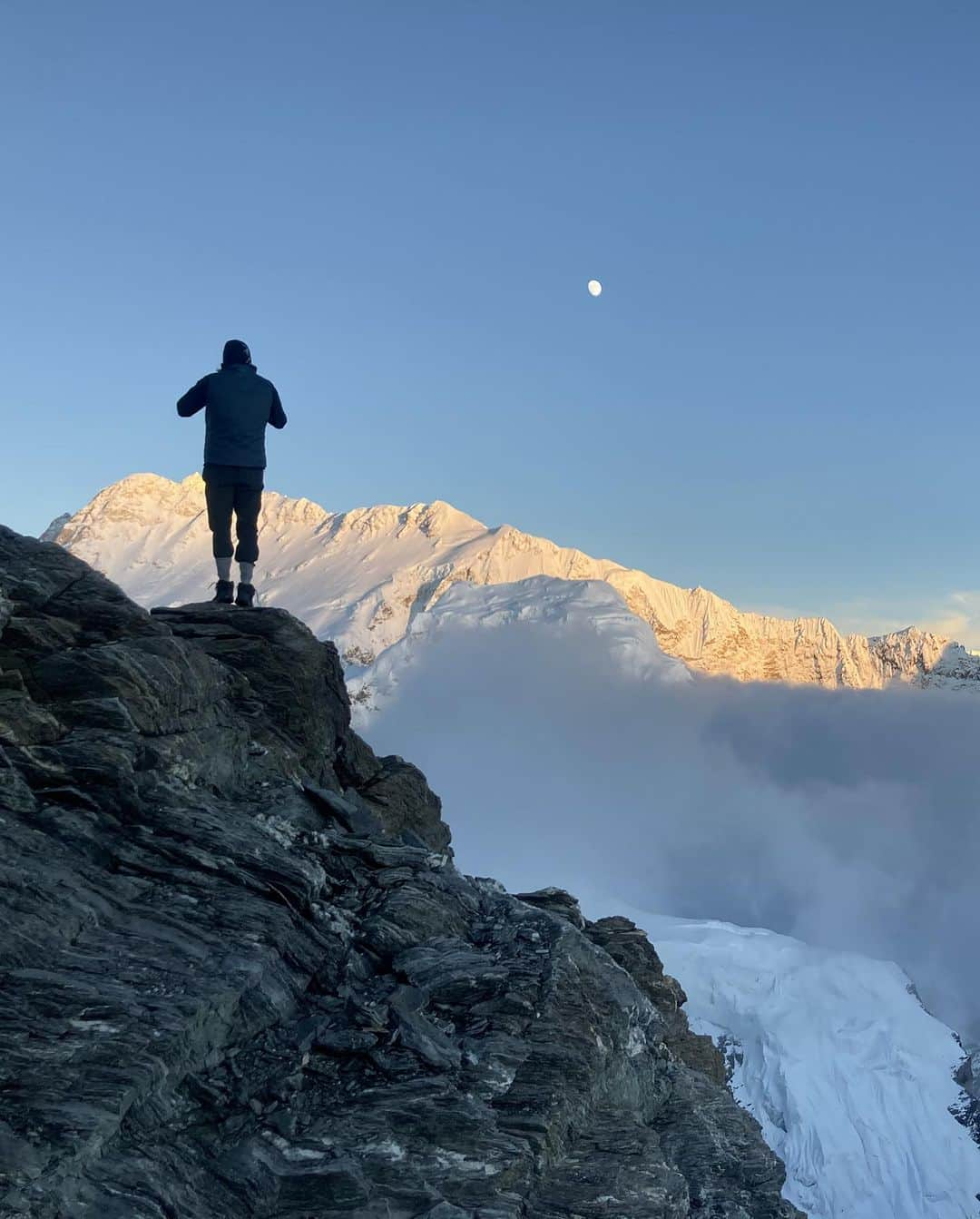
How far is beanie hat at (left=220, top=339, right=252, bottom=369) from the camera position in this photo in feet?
63.2

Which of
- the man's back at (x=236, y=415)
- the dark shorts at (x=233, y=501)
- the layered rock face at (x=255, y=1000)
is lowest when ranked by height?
the layered rock face at (x=255, y=1000)

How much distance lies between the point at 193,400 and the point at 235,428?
849 mm

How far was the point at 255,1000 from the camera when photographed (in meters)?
12.5

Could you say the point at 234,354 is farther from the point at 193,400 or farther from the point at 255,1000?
the point at 255,1000

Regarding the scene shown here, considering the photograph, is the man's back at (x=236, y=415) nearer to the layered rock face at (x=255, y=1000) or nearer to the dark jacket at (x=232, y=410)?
the dark jacket at (x=232, y=410)

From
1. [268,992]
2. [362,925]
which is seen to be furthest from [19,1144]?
[362,925]

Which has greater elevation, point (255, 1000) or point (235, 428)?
point (235, 428)

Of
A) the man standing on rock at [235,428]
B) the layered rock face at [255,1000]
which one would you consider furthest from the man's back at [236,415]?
the layered rock face at [255,1000]

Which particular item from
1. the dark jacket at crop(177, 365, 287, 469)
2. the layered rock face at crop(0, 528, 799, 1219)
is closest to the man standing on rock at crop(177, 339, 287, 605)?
→ the dark jacket at crop(177, 365, 287, 469)

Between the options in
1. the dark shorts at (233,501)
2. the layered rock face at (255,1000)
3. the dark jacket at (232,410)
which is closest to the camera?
the layered rock face at (255,1000)

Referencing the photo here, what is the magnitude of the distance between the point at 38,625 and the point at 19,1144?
7.55 metres

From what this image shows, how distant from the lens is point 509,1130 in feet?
42.0

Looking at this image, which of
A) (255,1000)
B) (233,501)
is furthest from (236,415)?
(255,1000)

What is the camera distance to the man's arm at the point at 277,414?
19.5 meters
